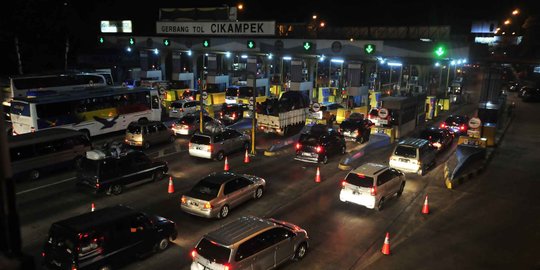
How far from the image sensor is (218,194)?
1549 cm

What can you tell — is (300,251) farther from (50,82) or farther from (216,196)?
(50,82)

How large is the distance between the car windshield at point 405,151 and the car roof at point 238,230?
37.1ft

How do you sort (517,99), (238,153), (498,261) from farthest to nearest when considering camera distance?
(517,99), (238,153), (498,261)

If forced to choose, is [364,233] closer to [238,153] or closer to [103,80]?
[238,153]

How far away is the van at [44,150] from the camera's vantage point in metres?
19.1

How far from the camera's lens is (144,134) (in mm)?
25219

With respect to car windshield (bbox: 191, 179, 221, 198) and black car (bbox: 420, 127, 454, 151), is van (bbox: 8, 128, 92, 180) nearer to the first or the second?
A: car windshield (bbox: 191, 179, 221, 198)

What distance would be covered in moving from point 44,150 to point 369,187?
46.3 feet

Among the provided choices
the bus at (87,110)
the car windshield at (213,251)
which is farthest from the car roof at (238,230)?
the bus at (87,110)

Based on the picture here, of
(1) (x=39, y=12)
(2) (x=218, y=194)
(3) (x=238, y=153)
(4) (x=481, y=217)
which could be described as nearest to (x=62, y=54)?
(1) (x=39, y=12)

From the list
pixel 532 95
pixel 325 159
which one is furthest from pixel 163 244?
pixel 532 95

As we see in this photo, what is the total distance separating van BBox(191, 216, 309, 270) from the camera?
1074 centimetres

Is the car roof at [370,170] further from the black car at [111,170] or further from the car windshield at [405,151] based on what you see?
the black car at [111,170]

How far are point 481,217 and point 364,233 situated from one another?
4.76 m
